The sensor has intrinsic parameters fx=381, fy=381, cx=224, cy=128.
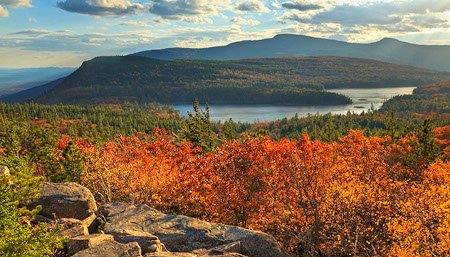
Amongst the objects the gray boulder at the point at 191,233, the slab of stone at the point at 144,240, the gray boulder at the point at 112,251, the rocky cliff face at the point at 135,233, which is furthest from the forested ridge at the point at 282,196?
the gray boulder at the point at 191,233

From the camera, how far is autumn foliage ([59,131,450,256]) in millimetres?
34531

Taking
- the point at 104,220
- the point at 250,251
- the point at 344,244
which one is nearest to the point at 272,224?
the point at 344,244

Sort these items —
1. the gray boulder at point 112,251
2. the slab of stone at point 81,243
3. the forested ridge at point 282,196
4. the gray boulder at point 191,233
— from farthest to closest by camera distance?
the forested ridge at point 282,196
the gray boulder at point 191,233
the slab of stone at point 81,243
the gray boulder at point 112,251

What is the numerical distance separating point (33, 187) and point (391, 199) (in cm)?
3601

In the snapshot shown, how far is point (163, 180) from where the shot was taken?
44469mm

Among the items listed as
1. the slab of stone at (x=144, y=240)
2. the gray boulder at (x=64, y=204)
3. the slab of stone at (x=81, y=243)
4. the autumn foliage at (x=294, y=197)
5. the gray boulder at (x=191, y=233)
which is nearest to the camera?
the slab of stone at (x=81, y=243)

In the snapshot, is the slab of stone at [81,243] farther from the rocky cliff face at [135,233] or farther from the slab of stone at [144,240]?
the slab of stone at [144,240]

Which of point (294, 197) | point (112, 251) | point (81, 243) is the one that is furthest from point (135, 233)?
point (294, 197)

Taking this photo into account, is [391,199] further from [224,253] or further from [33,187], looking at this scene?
[33,187]

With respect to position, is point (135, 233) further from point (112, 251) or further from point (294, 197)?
point (294, 197)

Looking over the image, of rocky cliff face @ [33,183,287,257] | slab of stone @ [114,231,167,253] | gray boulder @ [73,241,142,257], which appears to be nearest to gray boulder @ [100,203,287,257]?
rocky cliff face @ [33,183,287,257]

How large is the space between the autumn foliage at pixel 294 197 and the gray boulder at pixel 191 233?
6042 millimetres

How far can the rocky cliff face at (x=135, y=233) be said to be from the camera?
25.1 m

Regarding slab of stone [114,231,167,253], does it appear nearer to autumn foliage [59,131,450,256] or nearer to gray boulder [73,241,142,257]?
gray boulder [73,241,142,257]
